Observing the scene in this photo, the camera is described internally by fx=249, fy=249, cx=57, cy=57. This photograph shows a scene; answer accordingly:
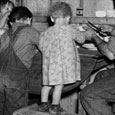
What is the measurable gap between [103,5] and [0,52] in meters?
1.89

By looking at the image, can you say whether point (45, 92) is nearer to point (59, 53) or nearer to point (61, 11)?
point (59, 53)

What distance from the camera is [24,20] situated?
313cm

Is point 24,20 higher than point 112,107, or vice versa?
point 24,20

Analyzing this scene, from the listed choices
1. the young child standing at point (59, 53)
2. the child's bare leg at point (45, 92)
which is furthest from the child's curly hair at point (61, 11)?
the child's bare leg at point (45, 92)

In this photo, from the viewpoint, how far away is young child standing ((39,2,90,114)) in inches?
110

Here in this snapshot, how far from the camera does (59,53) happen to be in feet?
9.16

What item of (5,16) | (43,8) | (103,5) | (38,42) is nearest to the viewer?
(38,42)

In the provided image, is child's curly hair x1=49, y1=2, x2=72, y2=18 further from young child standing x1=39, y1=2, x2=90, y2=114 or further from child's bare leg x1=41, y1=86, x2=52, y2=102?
child's bare leg x1=41, y1=86, x2=52, y2=102

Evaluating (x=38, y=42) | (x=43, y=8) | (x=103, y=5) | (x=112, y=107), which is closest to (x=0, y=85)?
(x=38, y=42)

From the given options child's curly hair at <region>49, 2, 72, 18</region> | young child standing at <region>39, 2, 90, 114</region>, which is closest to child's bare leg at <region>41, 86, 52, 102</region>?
young child standing at <region>39, 2, 90, 114</region>

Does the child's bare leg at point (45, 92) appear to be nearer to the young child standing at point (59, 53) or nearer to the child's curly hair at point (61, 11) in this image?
the young child standing at point (59, 53)

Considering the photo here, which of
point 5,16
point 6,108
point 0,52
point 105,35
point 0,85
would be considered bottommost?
point 6,108

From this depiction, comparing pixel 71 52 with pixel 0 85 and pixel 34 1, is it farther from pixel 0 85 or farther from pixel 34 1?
pixel 34 1

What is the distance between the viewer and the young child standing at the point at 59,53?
2787 millimetres
